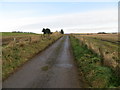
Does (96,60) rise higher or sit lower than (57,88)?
higher

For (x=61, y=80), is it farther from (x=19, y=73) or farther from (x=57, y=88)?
(x=19, y=73)

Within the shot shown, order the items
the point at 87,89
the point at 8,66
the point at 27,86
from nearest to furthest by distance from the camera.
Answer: the point at 87,89 → the point at 27,86 → the point at 8,66

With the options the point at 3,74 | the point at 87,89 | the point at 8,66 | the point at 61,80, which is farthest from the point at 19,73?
the point at 87,89

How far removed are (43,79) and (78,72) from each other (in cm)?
238

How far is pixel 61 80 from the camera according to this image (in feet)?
24.0

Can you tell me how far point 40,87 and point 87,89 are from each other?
213 centimetres

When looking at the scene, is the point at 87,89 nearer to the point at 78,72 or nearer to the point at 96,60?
the point at 78,72

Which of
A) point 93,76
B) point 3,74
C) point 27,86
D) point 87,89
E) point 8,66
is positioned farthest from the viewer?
point 8,66

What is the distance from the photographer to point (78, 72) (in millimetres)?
8578

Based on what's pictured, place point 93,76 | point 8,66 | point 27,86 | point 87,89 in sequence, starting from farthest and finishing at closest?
1. point 8,66
2. point 93,76
3. point 27,86
4. point 87,89

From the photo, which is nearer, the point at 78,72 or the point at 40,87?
the point at 40,87

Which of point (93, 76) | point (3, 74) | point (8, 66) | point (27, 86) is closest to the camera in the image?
point (27, 86)

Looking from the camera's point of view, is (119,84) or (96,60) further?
(96,60)

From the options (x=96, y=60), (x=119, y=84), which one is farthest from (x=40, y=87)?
(x=96, y=60)
